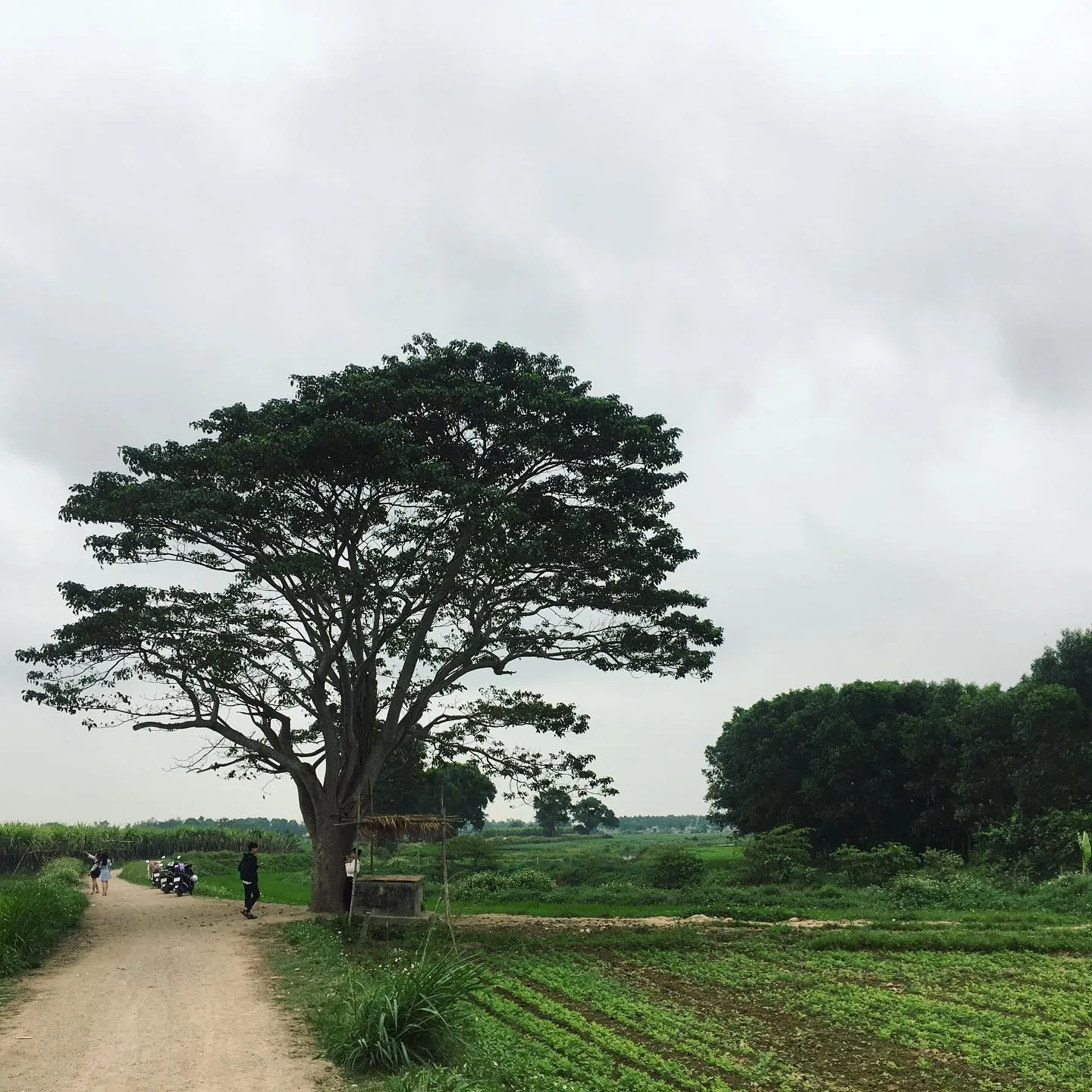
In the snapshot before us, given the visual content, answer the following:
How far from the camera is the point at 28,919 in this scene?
53.9ft

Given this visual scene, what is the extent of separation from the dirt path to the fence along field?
39437 mm

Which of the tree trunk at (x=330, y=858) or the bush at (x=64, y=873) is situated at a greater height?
the tree trunk at (x=330, y=858)

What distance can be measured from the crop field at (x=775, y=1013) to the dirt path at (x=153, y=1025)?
3.96 ft

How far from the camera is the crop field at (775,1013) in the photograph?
915 cm

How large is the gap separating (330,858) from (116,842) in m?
46.6

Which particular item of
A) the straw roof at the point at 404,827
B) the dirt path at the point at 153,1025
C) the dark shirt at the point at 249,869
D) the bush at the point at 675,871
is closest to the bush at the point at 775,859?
the bush at the point at 675,871

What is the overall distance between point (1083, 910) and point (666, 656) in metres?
11.8

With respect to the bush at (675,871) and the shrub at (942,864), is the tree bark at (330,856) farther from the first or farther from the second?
the shrub at (942,864)

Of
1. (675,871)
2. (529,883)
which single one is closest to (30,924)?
(529,883)

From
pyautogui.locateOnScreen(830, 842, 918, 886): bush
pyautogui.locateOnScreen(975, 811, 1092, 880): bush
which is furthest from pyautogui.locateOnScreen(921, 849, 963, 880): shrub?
pyautogui.locateOnScreen(975, 811, 1092, 880): bush

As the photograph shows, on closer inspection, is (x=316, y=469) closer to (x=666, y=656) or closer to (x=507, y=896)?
(x=666, y=656)

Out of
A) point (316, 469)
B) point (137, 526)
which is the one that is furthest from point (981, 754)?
point (137, 526)

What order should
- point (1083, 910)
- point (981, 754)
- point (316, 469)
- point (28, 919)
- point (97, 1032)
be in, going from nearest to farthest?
point (97, 1032), point (28, 919), point (316, 469), point (1083, 910), point (981, 754)

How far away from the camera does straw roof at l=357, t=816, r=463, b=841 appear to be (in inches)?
768
